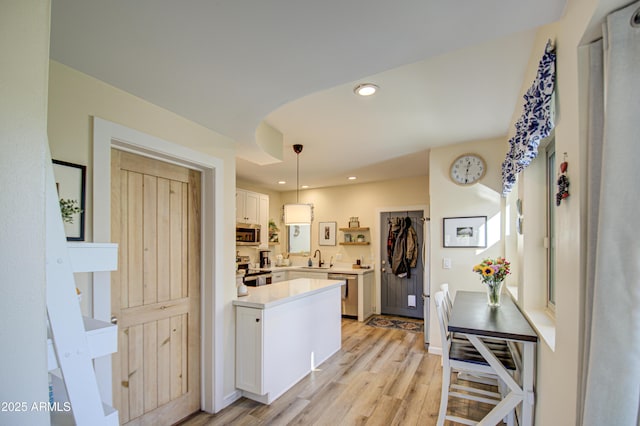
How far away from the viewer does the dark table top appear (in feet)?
5.86

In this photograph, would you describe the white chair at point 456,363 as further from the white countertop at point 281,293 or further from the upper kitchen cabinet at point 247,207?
the upper kitchen cabinet at point 247,207

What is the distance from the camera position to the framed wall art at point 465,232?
346cm

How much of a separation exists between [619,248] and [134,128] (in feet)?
7.85

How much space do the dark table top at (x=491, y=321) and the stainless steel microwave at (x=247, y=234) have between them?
137 inches

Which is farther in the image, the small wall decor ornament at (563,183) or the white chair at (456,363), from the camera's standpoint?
the white chair at (456,363)

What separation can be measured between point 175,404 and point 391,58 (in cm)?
280

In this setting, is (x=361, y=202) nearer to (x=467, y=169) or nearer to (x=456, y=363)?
(x=467, y=169)

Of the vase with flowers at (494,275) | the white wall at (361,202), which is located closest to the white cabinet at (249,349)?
the vase with flowers at (494,275)

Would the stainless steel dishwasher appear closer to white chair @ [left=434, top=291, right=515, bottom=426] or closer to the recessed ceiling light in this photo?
white chair @ [left=434, top=291, right=515, bottom=426]

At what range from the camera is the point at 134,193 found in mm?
2150

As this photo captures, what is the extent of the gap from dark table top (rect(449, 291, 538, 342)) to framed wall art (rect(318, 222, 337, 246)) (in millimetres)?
3583

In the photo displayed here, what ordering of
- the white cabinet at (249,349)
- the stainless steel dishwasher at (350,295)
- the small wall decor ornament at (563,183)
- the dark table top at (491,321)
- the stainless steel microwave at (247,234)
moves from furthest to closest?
the stainless steel dishwasher at (350,295)
the stainless steel microwave at (247,234)
the white cabinet at (249,349)
the dark table top at (491,321)
the small wall decor ornament at (563,183)

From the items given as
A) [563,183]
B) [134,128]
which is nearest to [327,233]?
[134,128]

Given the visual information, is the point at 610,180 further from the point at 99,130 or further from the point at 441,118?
the point at 99,130
